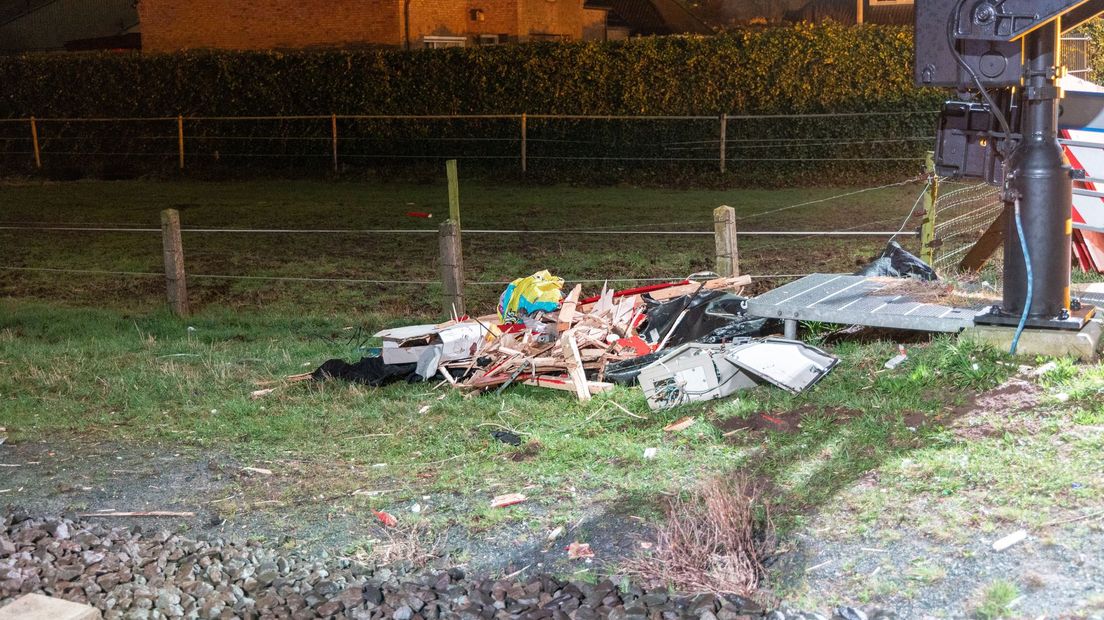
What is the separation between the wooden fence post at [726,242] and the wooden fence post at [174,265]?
509cm

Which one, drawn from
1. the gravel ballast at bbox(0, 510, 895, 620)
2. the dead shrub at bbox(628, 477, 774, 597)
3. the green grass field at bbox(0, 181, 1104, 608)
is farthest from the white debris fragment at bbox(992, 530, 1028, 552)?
the dead shrub at bbox(628, 477, 774, 597)

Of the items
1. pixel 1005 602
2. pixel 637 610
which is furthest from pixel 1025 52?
pixel 637 610

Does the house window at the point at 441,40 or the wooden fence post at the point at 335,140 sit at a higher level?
the house window at the point at 441,40

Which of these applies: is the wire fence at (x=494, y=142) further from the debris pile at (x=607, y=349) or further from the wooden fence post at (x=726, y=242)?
the debris pile at (x=607, y=349)

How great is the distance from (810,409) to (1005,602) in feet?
6.77

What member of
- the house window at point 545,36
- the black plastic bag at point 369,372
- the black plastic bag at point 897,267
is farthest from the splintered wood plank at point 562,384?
the house window at point 545,36

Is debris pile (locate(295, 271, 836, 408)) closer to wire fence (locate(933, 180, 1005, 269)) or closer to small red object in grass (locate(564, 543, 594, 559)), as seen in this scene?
small red object in grass (locate(564, 543, 594, 559))

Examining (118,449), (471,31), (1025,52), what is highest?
(471,31)

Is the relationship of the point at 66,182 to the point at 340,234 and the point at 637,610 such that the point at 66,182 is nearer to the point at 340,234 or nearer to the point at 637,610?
the point at 340,234

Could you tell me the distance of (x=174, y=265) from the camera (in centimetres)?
1017

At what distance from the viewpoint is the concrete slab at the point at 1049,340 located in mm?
5672

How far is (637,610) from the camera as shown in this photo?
3922 mm

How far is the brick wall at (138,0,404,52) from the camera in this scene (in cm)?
2683

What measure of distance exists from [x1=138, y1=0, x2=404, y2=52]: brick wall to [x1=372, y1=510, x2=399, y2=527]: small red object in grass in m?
23.3
